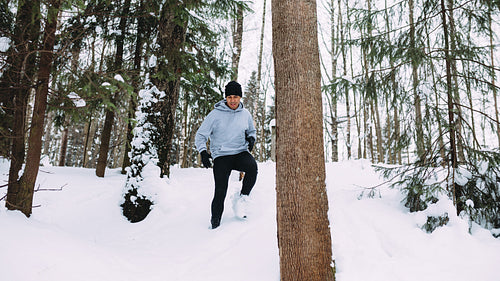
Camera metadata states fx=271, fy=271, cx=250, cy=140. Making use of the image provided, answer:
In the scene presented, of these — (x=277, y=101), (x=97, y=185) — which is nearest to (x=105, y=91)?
(x=277, y=101)

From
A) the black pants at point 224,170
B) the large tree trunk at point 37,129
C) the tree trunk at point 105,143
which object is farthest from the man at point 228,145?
the tree trunk at point 105,143

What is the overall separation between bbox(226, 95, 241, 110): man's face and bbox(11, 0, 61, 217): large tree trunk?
227 centimetres

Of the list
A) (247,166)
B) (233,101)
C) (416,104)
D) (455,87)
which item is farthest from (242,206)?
(455,87)

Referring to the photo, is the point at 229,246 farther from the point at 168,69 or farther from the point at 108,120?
the point at 108,120

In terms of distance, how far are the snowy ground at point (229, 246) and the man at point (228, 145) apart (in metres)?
0.35

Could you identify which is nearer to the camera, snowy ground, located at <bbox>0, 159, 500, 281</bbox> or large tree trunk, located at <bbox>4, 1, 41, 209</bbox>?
snowy ground, located at <bbox>0, 159, 500, 281</bbox>

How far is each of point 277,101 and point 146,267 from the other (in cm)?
230

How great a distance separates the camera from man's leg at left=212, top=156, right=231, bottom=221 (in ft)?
12.1

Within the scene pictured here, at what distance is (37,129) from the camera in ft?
Answer: 11.5

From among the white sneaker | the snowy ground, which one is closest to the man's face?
the white sneaker

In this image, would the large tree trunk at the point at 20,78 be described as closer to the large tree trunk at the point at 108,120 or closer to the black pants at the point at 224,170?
the black pants at the point at 224,170

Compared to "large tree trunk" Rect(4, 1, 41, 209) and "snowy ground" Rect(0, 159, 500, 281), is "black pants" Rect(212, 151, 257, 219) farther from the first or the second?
"large tree trunk" Rect(4, 1, 41, 209)

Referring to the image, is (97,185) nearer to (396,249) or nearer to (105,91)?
(105,91)

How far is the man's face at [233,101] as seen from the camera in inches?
148
